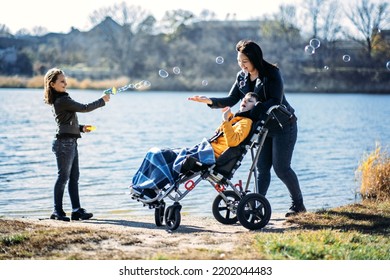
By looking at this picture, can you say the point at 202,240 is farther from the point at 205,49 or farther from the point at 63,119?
the point at 205,49

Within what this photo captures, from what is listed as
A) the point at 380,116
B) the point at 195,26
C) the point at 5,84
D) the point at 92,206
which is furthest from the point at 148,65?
the point at 92,206

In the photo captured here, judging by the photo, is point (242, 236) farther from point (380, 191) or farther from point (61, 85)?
point (380, 191)

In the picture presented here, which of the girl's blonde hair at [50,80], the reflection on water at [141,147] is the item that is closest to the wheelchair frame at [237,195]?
the girl's blonde hair at [50,80]

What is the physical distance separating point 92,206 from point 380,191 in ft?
13.0

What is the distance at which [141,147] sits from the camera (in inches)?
773

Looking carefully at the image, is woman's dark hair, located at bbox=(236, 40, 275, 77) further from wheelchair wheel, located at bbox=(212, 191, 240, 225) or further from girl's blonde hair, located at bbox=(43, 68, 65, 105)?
girl's blonde hair, located at bbox=(43, 68, 65, 105)

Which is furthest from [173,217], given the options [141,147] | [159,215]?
[141,147]

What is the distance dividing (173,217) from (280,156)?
1.27 meters

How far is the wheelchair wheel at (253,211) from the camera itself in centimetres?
694

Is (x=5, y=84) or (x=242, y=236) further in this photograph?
(x=5, y=84)

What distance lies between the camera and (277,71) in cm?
719

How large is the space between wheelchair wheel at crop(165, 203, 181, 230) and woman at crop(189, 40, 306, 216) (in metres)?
1.03

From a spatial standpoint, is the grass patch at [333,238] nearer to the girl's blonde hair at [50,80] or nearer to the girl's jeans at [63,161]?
the girl's jeans at [63,161]

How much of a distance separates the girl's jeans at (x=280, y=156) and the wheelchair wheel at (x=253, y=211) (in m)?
0.61
